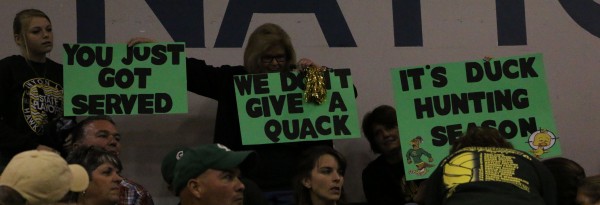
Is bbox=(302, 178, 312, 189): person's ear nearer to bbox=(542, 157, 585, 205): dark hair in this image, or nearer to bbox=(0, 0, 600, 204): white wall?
bbox=(0, 0, 600, 204): white wall

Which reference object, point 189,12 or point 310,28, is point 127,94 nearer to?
point 189,12

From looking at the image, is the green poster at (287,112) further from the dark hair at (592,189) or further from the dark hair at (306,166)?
the dark hair at (592,189)

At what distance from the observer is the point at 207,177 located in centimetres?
417

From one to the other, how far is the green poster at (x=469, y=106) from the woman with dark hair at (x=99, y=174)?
1.79 meters

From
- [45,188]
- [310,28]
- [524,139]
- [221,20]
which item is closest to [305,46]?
[310,28]

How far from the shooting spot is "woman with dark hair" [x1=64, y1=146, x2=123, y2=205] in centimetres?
514

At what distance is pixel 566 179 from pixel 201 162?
1.78m

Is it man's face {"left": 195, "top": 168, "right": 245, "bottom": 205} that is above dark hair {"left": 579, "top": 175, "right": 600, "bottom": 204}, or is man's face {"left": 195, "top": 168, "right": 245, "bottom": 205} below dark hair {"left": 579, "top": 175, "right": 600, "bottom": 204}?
above

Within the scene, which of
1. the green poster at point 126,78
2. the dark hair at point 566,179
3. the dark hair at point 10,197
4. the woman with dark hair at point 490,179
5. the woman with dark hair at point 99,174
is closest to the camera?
the dark hair at point 10,197

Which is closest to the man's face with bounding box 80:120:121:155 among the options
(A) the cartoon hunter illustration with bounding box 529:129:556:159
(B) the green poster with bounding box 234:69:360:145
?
(B) the green poster with bounding box 234:69:360:145

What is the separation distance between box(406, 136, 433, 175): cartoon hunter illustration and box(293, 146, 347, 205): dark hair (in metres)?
0.41

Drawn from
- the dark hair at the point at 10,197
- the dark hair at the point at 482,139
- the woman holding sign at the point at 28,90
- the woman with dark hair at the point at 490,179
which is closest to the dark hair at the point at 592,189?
the woman with dark hair at the point at 490,179

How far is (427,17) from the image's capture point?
737 centimetres

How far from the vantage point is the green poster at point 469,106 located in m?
6.16
